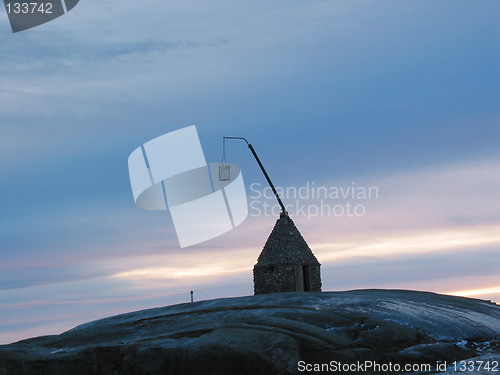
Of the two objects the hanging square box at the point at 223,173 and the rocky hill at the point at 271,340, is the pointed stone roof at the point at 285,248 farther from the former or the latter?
the rocky hill at the point at 271,340

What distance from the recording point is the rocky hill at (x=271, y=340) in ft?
35.8

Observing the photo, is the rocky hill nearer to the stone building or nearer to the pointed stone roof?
the stone building

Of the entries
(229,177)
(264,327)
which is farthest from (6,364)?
(229,177)

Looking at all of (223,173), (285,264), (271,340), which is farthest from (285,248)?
(271,340)

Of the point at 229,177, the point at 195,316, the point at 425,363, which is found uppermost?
the point at 229,177

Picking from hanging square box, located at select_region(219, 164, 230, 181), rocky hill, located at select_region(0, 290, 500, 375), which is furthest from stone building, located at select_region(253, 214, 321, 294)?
rocky hill, located at select_region(0, 290, 500, 375)

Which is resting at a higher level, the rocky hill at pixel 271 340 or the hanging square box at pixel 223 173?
the hanging square box at pixel 223 173

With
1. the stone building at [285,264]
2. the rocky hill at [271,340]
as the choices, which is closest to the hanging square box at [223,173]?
the stone building at [285,264]

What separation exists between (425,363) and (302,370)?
2.01 m

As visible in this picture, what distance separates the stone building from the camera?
24078mm

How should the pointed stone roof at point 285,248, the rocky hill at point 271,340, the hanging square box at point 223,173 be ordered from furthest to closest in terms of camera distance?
the pointed stone roof at point 285,248
the hanging square box at point 223,173
the rocky hill at point 271,340

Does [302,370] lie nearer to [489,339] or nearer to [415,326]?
[415,326]

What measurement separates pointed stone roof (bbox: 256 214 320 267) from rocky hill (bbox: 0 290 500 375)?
28.6ft

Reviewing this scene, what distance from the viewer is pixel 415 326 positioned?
1312cm
